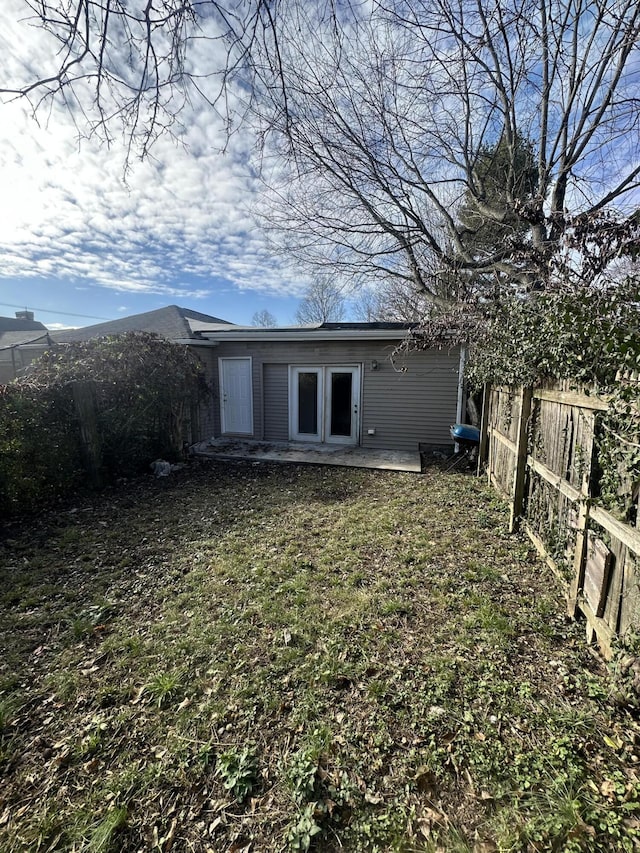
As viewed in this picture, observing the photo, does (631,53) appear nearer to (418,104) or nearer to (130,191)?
(418,104)

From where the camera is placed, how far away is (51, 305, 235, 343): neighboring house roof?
10.1m

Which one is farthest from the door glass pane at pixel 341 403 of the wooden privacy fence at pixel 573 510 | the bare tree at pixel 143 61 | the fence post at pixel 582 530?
the bare tree at pixel 143 61

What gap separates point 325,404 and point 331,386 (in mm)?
472

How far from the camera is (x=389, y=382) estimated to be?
866 cm

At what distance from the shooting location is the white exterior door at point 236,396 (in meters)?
9.70

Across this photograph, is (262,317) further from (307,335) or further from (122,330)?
(307,335)

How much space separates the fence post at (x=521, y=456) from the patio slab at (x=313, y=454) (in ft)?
8.94

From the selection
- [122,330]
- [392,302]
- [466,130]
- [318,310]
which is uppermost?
[466,130]

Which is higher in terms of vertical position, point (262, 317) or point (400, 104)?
point (400, 104)

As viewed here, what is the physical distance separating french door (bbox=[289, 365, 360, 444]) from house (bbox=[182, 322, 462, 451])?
0.02 metres

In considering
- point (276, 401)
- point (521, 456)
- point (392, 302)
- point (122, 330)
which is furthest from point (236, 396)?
point (392, 302)

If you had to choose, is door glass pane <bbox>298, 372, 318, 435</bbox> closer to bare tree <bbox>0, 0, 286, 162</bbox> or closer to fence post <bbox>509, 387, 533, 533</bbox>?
fence post <bbox>509, 387, 533, 533</bbox>

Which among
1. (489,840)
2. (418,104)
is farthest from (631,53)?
(489,840)

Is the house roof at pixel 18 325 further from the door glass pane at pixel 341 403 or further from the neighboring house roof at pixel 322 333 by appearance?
the door glass pane at pixel 341 403
